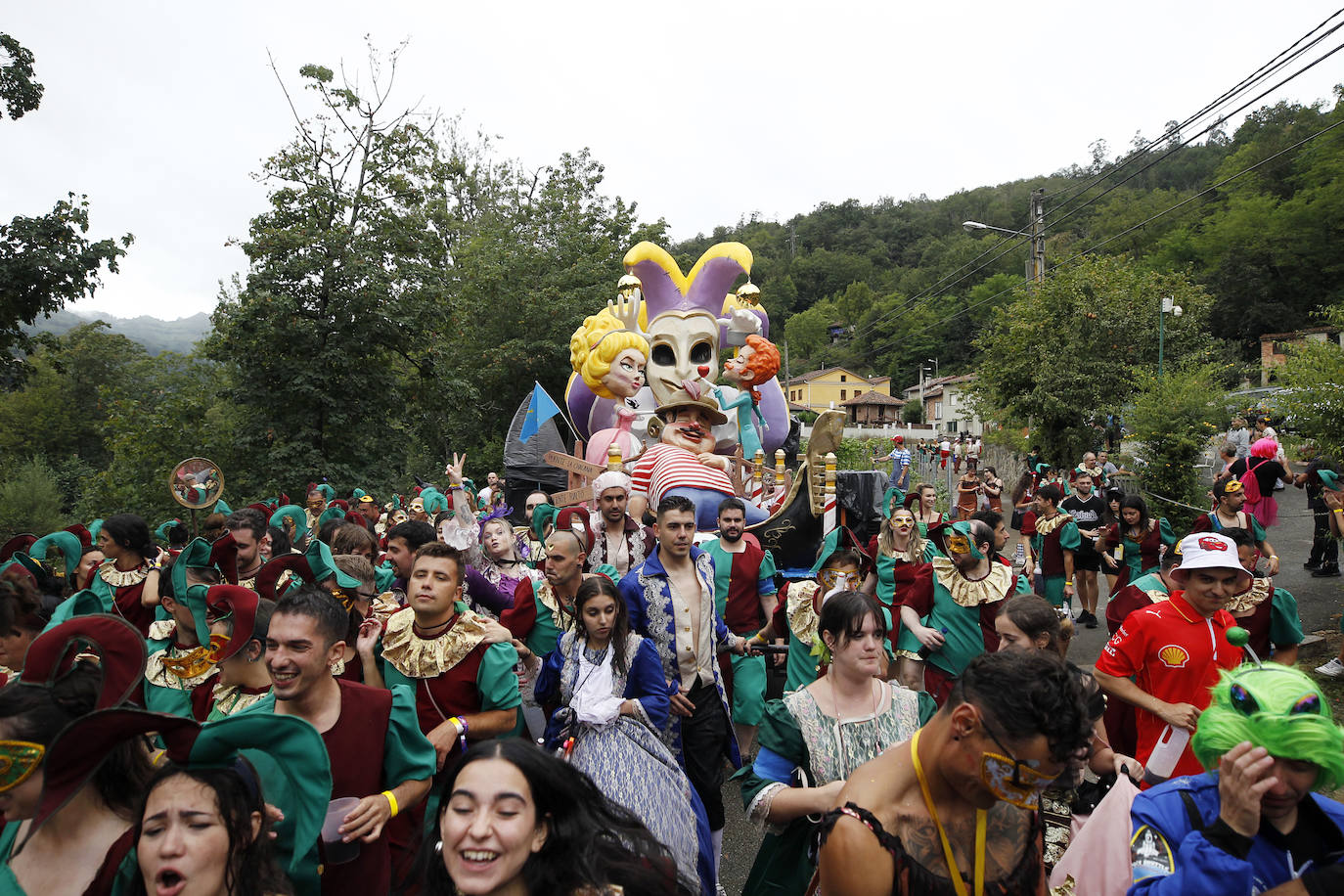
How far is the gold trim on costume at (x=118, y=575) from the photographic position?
5.00 meters

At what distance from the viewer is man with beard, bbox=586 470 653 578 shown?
235 inches

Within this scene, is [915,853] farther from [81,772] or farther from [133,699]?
[133,699]

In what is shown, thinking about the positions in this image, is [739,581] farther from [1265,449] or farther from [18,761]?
[1265,449]

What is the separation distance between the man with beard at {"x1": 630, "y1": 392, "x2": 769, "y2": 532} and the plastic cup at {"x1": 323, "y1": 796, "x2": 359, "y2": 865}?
5.15 meters

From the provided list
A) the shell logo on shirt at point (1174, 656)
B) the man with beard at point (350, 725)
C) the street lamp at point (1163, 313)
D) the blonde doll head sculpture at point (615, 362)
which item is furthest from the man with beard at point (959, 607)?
the street lamp at point (1163, 313)

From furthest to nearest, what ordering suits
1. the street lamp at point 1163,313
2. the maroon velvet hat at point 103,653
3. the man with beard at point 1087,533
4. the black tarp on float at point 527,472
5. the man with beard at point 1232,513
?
the street lamp at point 1163,313 < the black tarp on float at point 527,472 < the man with beard at point 1087,533 < the man with beard at point 1232,513 < the maroon velvet hat at point 103,653

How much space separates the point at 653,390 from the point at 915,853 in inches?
396

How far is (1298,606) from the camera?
10.2 m

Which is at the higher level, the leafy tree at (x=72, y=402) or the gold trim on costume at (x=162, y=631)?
the leafy tree at (x=72, y=402)

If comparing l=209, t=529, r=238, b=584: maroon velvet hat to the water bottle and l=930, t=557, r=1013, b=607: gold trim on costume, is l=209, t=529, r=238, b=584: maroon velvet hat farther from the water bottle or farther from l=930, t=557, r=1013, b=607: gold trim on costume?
the water bottle

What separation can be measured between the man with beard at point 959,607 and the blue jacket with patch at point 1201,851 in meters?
2.75

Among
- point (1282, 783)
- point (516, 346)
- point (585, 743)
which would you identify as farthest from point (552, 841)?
point (516, 346)

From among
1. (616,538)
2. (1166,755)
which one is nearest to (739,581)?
(616,538)

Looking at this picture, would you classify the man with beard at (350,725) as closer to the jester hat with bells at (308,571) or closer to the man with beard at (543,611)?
the jester hat with bells at (308,571)
